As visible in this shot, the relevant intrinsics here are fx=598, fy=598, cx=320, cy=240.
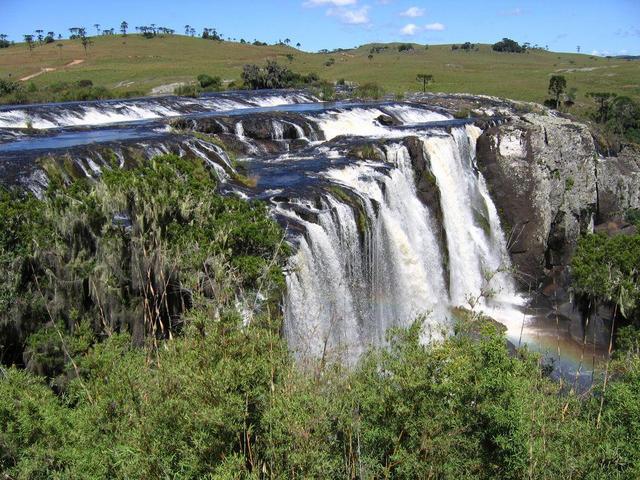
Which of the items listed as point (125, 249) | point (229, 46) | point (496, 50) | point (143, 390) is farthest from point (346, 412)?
point (496, 50)

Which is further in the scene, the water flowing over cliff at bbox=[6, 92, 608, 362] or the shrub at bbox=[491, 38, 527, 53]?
the shrub at bbox=[491, 38, 527, 53]

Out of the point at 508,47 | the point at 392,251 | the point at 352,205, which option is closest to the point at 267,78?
the point at 392,251

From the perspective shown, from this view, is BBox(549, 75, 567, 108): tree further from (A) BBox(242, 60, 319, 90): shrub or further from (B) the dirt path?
(B) the dirt path

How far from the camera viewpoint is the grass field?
260 ft

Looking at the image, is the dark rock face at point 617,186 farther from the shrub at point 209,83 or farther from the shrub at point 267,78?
the shrub at point 209,83

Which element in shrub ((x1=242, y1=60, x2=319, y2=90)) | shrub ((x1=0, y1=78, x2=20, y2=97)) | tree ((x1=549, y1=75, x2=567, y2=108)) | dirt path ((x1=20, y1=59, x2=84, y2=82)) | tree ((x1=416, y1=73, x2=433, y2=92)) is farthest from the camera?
dirt path ((x1=20, y1=59, x2=84, y2=82))

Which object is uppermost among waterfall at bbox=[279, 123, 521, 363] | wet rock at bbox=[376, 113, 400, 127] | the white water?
the white water

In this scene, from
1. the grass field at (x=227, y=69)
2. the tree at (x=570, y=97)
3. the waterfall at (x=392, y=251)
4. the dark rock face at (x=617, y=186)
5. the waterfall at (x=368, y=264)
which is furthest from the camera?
the grass field at (x=227, y=69)

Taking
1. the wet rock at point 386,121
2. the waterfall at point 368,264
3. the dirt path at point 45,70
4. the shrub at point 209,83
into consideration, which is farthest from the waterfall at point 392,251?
the dirt path at point 45,70

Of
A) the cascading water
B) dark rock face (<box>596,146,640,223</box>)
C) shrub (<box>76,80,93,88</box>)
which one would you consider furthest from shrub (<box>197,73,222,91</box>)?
dark rock face (<box>596,146,640,223</box>)

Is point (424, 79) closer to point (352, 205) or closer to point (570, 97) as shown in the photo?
point (570, 97)

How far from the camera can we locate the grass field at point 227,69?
7919cm

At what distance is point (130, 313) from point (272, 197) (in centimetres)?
983

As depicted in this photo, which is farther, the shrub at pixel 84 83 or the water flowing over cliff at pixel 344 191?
the shrub at pixel 84 83
